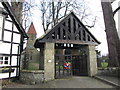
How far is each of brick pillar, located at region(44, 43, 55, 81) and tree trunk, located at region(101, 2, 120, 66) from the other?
5542 mm

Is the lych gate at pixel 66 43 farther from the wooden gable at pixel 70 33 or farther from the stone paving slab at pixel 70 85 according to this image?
the stone paving slab at pixel 70 85

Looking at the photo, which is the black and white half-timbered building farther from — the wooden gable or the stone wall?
the wooden gable

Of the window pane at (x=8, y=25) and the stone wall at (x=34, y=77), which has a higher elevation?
the window pane at (x=8, y=25)

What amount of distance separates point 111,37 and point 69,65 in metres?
4.85

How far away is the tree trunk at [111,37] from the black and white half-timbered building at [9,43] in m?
8.47

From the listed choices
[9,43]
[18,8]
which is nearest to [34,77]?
[9,43]

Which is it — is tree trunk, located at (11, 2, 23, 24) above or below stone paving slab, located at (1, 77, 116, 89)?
above

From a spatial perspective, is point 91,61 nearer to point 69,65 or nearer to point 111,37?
point 69,65

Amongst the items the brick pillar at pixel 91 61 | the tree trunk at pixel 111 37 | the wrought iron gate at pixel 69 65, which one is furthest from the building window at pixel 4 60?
the tree trunk at pixel 111 37

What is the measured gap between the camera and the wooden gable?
821 centimetres

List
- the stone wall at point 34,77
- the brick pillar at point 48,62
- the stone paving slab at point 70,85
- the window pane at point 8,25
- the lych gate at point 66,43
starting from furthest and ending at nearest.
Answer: the window pane at point 8,25 → the lych gate at point 66,43 → the brick pillar at point 48,62 → the stone wall at point 34,77 → the stone paving slab at point 70,85

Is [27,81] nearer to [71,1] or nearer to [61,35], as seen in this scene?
[61,35]

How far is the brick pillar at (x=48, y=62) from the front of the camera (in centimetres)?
754

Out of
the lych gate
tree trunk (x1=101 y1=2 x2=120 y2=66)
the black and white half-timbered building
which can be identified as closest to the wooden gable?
the lych gate
